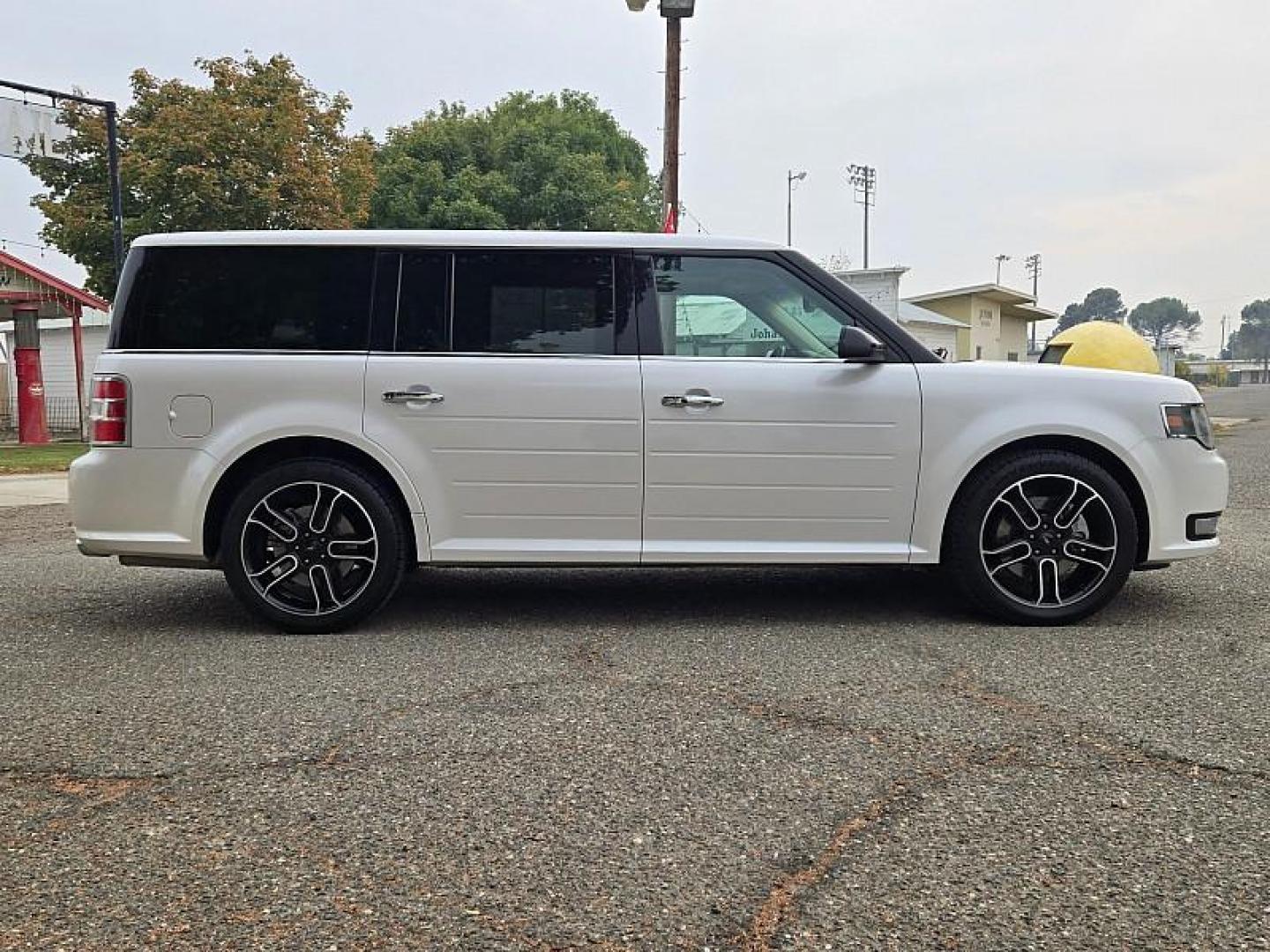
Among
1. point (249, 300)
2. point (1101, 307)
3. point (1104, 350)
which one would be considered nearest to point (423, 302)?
point (249, 300)

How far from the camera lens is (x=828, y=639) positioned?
15.0ft

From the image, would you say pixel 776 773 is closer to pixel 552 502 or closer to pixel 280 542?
pixel 552 502

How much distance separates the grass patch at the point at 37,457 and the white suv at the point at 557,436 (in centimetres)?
1003

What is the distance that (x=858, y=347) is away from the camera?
4.63m

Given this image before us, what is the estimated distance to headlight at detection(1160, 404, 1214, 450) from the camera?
4770 millimetres

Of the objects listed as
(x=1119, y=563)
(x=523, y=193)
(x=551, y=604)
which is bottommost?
(x=551, y=604)

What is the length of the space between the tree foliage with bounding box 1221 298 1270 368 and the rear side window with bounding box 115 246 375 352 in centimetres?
19870

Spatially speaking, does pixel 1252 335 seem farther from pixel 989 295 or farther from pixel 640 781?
pixel 640 781

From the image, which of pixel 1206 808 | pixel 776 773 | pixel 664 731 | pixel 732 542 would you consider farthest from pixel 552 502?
pixel 1206 808

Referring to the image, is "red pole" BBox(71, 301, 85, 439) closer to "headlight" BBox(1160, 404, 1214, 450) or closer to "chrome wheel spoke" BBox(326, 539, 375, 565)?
"chrome wheel spoke" BBox(326, 539, 375, 565)

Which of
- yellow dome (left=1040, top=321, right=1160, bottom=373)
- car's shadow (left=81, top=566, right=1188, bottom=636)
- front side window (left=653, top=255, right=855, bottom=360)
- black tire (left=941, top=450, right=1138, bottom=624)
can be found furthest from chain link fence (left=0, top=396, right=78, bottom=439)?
black tire (left=941, top=450, right=1138, bottom=624)

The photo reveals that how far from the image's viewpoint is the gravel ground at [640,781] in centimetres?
226

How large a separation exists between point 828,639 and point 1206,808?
76.6 inches

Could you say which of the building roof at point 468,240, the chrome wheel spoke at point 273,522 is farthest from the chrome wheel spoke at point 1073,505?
the chrome wheel spoke at point 273,522
